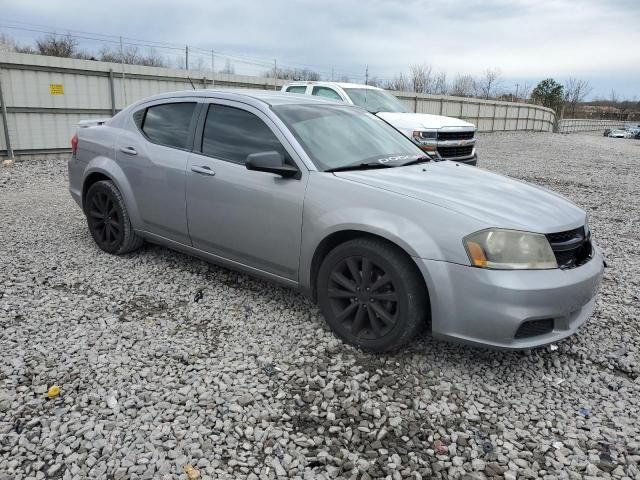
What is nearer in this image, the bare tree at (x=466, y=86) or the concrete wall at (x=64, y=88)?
the concrete wall at (x=64, y=88)

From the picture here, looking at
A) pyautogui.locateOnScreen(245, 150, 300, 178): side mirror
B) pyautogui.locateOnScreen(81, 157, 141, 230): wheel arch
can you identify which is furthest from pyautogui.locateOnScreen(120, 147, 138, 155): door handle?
pyautogui.locateOnScreen(245, 150, 300, 178): side mirror

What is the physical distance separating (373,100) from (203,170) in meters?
7.32

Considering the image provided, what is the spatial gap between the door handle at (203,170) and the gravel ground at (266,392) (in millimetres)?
1004

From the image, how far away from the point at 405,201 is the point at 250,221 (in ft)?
3.96

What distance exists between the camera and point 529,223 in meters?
2.83

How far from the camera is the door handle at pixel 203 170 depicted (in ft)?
12.5

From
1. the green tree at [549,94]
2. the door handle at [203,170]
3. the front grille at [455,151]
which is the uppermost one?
the green tree at [549,94]

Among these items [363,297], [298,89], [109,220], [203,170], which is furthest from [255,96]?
[298,89]

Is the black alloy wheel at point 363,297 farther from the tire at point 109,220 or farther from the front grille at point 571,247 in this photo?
the tire at point 109,220

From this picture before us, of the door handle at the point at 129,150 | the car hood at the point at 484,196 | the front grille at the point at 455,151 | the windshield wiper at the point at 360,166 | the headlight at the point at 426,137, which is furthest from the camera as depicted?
the front grille at the point at 455,151

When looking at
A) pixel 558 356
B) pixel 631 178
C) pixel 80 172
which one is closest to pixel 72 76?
pixel 80 172

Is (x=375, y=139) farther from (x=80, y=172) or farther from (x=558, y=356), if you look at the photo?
(x=80, y=172)

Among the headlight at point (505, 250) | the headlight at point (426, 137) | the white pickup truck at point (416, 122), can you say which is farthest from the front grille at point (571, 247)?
the headlight at point (426, 137)

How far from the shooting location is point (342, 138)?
3754mm
